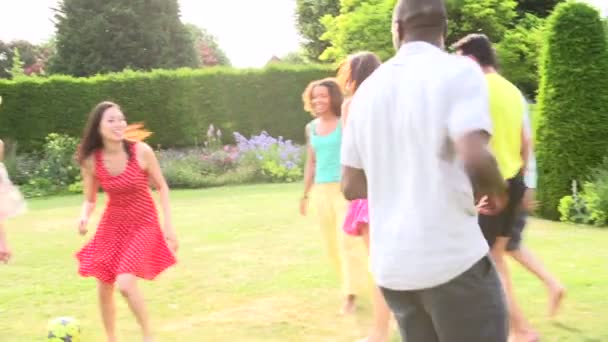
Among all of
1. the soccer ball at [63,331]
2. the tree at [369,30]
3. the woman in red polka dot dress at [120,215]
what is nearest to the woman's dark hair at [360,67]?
the woman in red polka dot dress at [120,215]

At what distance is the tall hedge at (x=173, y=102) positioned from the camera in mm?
20031

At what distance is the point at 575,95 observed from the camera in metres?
10.6

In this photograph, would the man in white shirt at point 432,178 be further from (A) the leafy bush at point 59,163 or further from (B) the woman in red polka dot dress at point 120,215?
(A) the leafy bush at point 59,163

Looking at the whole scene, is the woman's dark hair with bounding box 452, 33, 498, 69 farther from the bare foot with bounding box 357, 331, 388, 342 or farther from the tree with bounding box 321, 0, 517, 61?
the tree with bounding box 321, 0, 517, 61

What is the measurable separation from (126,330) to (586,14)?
7.72 m

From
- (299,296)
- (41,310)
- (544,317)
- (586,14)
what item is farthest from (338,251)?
(586,14)

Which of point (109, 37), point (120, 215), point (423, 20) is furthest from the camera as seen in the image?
point (109, 37)

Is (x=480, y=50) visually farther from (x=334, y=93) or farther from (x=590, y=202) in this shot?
(x=590, y=202)

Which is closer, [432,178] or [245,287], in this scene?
[432,178]

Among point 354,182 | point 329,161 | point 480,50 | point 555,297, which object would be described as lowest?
point 555,297

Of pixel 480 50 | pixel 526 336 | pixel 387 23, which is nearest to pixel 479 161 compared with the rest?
pixel 480 50

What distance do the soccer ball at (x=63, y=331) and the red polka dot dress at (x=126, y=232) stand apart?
1.44 ft

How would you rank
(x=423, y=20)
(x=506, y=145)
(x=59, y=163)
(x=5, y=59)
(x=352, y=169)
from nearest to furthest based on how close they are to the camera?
(x=423, y=20) < (x=352, y=169) < (x=506, y=145) < (x=59, y=163) < (x=5, y=59)

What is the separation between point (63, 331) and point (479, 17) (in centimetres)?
2105
